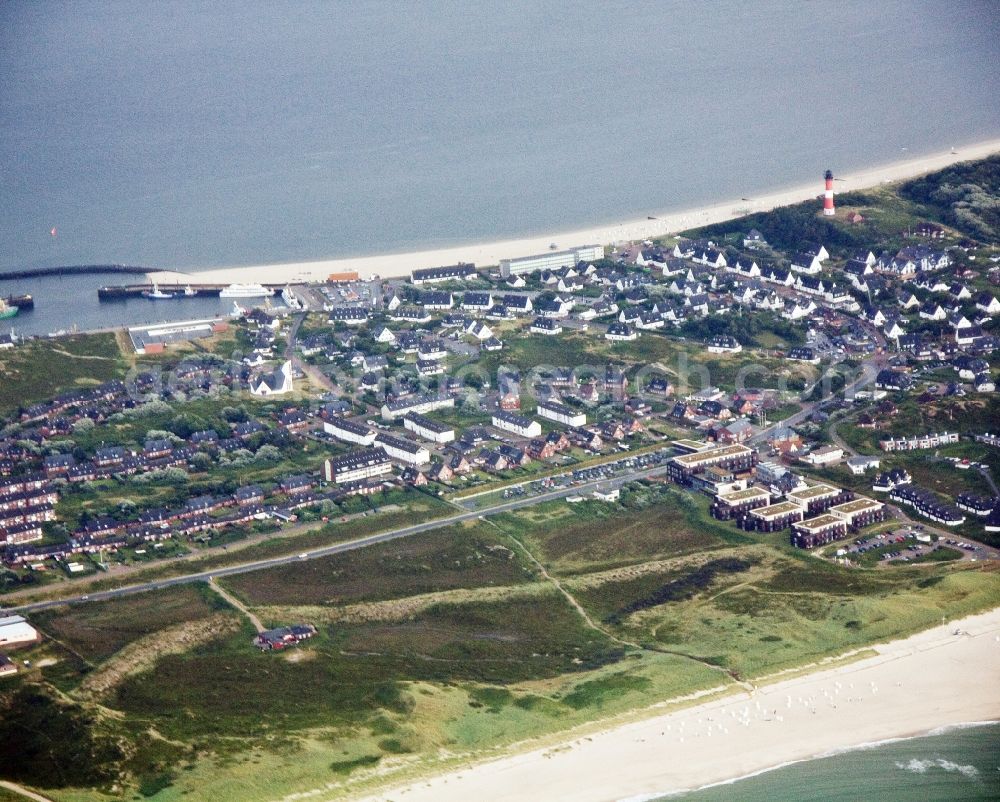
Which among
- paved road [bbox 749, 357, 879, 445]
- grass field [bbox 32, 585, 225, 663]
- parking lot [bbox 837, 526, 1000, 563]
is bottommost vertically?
parking lot [bbox 837, 526, 1000, 563]

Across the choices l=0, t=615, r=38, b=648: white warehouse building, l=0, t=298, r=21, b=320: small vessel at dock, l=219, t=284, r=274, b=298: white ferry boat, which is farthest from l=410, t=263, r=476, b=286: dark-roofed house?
l=0, t=615, r=38, b=648: white warehouse building

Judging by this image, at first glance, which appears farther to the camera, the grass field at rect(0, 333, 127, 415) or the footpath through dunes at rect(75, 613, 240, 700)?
the grass field at rect(0, 333, 127, 415)

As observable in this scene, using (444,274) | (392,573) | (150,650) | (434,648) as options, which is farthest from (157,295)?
(434,648)

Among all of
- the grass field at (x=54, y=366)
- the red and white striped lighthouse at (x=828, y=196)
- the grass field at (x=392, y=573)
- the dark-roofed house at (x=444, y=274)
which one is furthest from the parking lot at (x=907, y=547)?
the red and white striped lighthouse at (x=828, y=196)

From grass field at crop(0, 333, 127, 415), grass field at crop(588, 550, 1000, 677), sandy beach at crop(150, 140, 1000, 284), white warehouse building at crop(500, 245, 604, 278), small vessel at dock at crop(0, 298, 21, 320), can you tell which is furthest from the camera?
sandy beach at crop(150, 140, 1000, 284)

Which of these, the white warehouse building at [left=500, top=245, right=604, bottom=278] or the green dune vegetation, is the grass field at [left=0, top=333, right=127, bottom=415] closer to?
the white warehouse building at [left=500, top=245, right=604, bottom=278]

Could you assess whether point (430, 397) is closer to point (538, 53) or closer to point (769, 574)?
point (769, 574)

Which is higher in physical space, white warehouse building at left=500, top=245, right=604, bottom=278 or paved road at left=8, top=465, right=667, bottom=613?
white warehouse building at left=500, top=245, right=604, bottom=278
